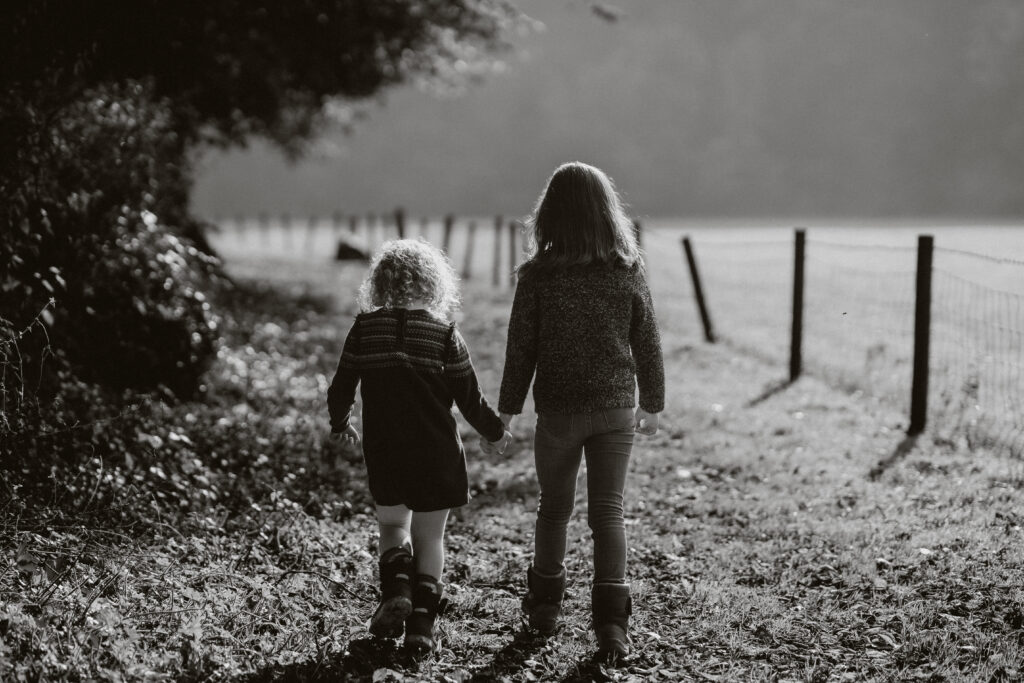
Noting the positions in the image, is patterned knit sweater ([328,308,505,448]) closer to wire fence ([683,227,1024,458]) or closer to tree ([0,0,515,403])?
tree ([0,0,515,403])

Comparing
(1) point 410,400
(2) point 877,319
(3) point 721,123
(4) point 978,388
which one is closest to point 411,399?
(1) point 410,400

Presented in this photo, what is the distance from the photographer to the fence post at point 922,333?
7711 mm

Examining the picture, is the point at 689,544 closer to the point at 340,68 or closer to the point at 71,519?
the point at 71,519

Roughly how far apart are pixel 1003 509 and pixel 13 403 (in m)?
5.76

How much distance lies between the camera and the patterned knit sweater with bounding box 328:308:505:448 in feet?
13.4

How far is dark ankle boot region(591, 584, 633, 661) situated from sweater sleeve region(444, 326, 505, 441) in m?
0.81

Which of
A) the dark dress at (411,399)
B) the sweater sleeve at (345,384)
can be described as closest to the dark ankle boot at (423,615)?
the dark dress at (411,399)

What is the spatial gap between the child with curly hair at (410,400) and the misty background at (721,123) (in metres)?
60.1

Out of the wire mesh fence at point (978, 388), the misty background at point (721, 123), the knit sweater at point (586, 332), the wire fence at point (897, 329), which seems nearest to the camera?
the knit sweater at point (586, 332)

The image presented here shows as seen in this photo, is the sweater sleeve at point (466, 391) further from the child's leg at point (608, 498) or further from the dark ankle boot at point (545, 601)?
the dark ankle boot at point (545, 601)

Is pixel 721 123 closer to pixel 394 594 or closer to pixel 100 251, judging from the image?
pixel 100 251

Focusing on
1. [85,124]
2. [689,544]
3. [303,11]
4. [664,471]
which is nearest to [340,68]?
[303,11]

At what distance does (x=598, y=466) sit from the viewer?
4.16m

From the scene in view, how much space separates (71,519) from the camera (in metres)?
4.76
